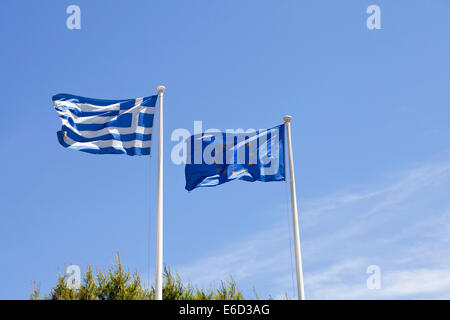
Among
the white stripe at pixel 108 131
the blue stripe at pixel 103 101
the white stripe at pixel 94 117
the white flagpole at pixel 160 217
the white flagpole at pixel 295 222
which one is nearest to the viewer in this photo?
the white flagpole at pixel 160 217

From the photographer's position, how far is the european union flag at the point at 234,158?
18.2 metres

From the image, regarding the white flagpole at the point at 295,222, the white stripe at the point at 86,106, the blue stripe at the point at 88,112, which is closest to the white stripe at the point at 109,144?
the blue stripe at the point at 88,112

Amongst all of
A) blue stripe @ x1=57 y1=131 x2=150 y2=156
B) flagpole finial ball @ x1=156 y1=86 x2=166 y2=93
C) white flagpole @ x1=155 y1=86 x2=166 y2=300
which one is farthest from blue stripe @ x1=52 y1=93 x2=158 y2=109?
blue stripe @ x1=57 y1=131 x2=150 y2=156

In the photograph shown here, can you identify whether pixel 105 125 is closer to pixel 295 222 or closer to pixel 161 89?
pixel 161 89

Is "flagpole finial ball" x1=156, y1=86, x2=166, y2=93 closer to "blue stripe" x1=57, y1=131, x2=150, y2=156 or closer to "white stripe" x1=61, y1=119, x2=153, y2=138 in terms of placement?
"white stripe" x1=61, y1=119, x2=153, y2=138

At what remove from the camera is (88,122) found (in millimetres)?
17969

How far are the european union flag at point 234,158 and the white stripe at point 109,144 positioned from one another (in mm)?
1661

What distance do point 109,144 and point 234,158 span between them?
4.41 meters

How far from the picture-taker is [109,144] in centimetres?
1780

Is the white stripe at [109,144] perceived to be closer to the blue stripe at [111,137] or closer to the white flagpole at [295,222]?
the blue stripe at [111,137]

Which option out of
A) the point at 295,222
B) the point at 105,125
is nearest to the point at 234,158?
the point at 295,222

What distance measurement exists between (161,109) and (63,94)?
11.1 feet
